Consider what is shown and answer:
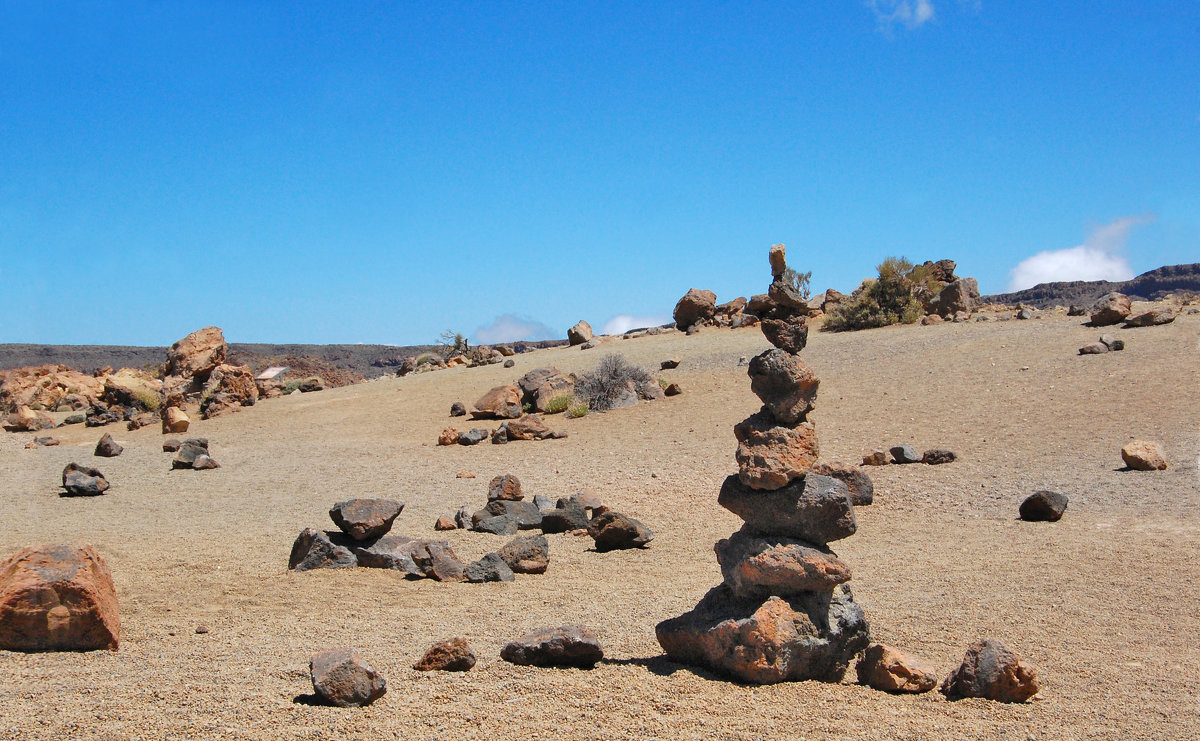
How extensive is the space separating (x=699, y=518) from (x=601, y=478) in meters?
2.68

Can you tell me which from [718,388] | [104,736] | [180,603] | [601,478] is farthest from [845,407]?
[104,736]

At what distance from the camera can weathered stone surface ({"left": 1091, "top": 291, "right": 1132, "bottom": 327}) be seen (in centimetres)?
2027

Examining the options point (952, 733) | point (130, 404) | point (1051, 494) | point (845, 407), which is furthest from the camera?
point (130, 404)

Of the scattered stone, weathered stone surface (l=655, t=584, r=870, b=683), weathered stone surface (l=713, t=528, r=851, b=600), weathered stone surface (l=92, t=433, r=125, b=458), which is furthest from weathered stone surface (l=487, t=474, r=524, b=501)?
weathered stone surface (l=92, t=433, r=125, b=458)

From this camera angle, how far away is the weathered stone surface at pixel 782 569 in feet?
16.8

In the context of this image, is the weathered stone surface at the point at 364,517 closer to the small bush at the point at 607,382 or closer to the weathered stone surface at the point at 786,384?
the weathered stone surface at the point at 786,384

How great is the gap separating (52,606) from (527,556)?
12.3ft

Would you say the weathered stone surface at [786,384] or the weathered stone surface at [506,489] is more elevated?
the weathered stone surface at [786,384]

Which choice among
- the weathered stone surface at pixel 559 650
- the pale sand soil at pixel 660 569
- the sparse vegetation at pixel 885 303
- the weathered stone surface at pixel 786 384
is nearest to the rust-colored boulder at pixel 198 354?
the pale sand soil at pixel 660 569

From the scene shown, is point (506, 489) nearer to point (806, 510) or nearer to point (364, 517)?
point (364, 517)

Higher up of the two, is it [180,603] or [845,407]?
[845,407]

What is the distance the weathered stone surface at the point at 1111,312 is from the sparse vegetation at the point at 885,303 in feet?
19.9

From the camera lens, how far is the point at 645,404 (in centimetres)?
1898

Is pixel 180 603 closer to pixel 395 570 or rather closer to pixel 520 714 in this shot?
pixel 395 570
